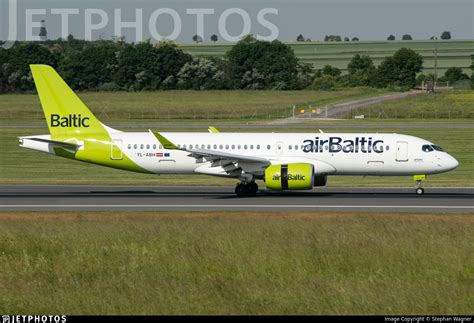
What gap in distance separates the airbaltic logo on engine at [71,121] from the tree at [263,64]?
111 m

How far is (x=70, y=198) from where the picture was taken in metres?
40.7

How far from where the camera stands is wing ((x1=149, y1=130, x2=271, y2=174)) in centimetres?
4053

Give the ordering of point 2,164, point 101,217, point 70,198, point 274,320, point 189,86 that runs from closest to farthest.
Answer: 1. point 274,320
2. point 101,217
3. point 70,198
4. point 2,164
5. point 189,86

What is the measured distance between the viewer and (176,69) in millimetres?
152750

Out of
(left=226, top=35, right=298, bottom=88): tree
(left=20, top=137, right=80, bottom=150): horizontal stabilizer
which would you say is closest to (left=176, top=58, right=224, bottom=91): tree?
(left=226, top=35, right=298, bottom=88): tree

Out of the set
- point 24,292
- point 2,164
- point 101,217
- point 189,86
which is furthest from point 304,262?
point 189,86

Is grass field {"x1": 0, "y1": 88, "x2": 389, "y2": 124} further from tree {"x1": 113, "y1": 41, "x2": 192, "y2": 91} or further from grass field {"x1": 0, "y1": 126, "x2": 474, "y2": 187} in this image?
grass field {"x1": 0, "y1": 126, "x2": 474, "y2": 187}

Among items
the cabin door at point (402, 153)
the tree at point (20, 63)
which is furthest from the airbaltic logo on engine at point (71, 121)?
the tree at point (20, 63)

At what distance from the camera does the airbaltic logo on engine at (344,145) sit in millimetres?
A: 41781

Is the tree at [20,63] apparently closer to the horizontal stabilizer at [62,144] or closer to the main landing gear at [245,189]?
the horizontal stabilizer at [62,144]

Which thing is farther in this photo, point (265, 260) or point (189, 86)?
point (189, 86)

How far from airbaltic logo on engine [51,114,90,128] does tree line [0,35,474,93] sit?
103 metres

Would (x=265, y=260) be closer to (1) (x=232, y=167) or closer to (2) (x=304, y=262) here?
(2) (x=304, y=262)

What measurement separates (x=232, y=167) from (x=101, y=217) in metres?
9.86
